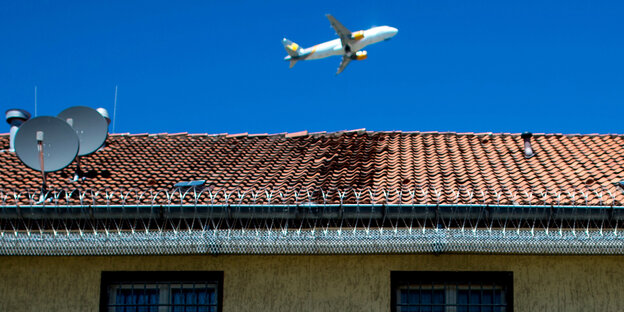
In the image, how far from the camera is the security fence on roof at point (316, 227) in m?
9.80

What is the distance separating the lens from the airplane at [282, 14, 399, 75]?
29.9m

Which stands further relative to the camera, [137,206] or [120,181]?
[120,181]

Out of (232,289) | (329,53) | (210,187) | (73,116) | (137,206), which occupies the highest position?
(329,53)

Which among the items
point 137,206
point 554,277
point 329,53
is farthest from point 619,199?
point 329,53

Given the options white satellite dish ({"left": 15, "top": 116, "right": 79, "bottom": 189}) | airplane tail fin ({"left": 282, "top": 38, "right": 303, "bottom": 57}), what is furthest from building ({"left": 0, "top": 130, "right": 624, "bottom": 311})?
airplane tail fin ({"left": 282, "top": 38, "right": 303, "bottom": 57})

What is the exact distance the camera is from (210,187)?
40.6 feet

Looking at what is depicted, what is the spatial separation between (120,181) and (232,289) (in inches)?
129

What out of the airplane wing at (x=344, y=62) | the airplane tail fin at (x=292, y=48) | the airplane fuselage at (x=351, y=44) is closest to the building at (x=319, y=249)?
the airplane fuselage at (x=351, y=44)

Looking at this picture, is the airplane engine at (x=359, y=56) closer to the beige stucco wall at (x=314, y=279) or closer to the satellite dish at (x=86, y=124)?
the satellite dish at (x=86, y=124)

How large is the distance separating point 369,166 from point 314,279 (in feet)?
11.5

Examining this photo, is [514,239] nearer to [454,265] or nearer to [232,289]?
[454,265]

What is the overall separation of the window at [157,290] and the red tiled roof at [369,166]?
4.25 feet

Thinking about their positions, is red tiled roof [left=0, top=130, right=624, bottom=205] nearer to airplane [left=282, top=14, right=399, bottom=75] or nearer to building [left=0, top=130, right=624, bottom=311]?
building [left=0, top=130, right=624, bottom=311]

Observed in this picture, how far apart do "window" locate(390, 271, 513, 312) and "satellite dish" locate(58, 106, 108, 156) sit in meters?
4.83
